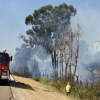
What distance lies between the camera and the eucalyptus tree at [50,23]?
54.7 m

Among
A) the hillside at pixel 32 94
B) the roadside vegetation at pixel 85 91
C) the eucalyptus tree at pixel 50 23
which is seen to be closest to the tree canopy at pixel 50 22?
the eucalyptus tree at pixel 50 23

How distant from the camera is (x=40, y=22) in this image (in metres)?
56.7

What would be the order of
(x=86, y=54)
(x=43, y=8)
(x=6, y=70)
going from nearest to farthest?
(x=6, y=70) → (x=43, y=8) → (x=86, y=54)

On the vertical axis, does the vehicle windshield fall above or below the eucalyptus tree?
below

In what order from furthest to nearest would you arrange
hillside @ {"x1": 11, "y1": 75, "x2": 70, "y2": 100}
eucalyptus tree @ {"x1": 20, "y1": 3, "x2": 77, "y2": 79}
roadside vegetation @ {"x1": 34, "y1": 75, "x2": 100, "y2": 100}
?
eucalyptus tree @ {"x1": 20, "y1": 3, "x2": 77, "y2": 79} → roadside vegetation @ {"x1": 34, "y1": 75, "x2": 100, "y2": 100} → hillside @ {"x1": 11, "y1": 75, "x2": 70, "y2": 100}

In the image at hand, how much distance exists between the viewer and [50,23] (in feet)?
182

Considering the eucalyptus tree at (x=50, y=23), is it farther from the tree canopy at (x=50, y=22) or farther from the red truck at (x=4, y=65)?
the red truck at (x=4, y=65)

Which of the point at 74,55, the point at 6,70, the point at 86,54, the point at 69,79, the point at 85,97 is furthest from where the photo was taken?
the point at 86,54

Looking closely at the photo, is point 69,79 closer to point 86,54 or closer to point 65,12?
point 65,12

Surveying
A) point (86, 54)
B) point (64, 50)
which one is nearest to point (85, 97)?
point (64, 50)

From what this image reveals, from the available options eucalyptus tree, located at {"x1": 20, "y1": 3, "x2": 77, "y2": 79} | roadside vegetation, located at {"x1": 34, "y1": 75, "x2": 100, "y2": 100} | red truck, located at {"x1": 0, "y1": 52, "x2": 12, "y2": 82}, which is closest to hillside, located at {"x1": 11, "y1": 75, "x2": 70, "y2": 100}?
red truck, located at {"x1": 0, "y1": 52, "x2": 12, "y2": 82}

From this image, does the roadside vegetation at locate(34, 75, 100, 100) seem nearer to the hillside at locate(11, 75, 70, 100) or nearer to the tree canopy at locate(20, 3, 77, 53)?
the hillside at locate(11, 75, 70, 100)

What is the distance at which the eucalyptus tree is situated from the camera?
54.7 m

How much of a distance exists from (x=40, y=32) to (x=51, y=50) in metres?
4.42
